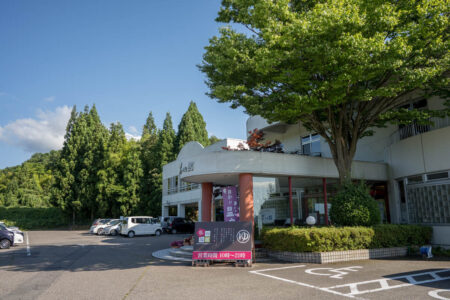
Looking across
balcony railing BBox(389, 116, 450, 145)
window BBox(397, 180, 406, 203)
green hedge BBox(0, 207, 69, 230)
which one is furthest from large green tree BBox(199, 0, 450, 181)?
green hedge BBox(0, 207, 69, 230)

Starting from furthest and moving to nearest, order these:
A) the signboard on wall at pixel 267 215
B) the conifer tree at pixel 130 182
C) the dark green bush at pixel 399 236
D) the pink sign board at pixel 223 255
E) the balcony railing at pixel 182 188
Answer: the conifer tree at pixel 130 182, the balcony railing at pixel 182 188, the signboard on wall at pixel 267 215, the dark green bush at pixel 399 236, the pink sign board at pixel 223 255

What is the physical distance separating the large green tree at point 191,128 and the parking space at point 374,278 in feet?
109

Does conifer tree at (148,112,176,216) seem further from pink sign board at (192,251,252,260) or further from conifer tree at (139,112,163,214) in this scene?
pink sign board at (192,251,252,260)

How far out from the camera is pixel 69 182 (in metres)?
38.3

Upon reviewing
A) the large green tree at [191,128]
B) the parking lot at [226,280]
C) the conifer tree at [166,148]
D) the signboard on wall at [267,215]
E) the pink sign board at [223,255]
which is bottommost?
the parking lot at [226,280]

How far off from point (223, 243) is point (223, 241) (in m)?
0.07

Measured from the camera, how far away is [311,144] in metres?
Answer: 21.2

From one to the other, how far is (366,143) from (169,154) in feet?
88.5

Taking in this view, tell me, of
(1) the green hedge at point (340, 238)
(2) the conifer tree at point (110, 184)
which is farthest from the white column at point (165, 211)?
(1) the green hedge at point (340, 238)

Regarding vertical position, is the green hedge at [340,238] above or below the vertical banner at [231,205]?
below

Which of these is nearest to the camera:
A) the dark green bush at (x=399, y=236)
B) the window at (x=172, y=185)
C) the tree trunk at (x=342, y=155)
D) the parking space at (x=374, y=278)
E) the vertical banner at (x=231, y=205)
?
the parking space at (x=374, y=278)

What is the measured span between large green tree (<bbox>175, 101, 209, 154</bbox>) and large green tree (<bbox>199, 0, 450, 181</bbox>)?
96.9ft

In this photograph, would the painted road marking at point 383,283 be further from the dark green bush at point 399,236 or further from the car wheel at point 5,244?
the car wheel at point 5,244

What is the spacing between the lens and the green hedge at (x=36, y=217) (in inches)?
1615
